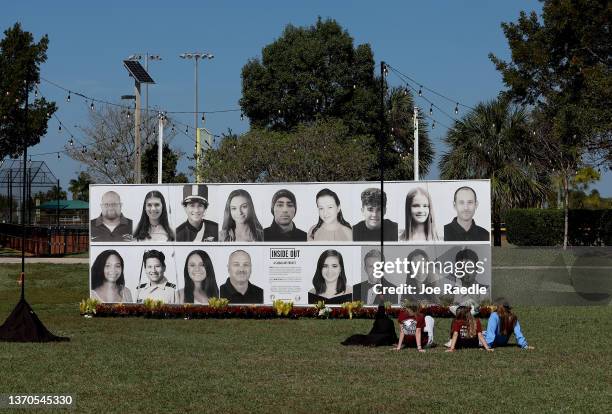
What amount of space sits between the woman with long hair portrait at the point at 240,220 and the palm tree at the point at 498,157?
27.5 meters

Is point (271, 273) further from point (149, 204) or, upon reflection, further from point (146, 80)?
point (146, 80)

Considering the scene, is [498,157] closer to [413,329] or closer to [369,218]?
[369,218]

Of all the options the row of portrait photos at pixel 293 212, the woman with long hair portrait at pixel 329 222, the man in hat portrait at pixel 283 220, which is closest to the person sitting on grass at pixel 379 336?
the row of portrait photos at pixel 293 212

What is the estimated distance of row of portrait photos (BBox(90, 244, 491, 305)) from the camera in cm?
2486

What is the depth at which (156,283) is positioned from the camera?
2595 centimetres

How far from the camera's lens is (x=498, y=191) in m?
51.6

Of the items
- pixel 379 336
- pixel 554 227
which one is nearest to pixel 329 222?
pixel 379 336

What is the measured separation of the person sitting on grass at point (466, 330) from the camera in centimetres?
1766

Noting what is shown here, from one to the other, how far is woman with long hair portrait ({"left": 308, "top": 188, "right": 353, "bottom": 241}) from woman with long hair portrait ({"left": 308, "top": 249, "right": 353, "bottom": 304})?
43 centimetres

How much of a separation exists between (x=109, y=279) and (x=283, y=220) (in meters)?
5.03

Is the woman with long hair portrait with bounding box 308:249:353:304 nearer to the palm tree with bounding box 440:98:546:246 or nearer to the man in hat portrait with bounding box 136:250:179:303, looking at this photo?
the man in hat portrait with bounding box 136:250:179:303

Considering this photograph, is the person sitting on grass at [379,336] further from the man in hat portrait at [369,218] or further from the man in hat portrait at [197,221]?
the man in hat portrait at [197,221]

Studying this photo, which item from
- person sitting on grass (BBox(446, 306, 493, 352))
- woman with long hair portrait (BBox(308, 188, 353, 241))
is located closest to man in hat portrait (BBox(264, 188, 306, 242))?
woman with long hair portrait (BBox(308, 188, 353, 241))

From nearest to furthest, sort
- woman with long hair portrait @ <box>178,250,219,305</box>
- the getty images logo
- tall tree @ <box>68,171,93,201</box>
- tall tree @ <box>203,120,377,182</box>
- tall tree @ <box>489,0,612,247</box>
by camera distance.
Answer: the getty images logo, woman with long hair portrait @ <box>178,250,219,305</box>, tall tree @ <box>489,0,612,247</box>, tall tree @ <box>203,120,377,182</box>, tall tree @ <box>68,171,93,201</box>
